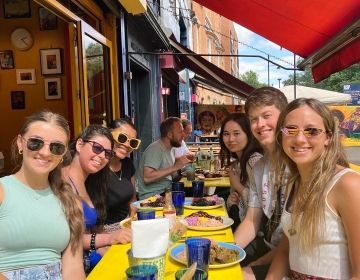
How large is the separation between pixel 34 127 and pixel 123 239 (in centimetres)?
81

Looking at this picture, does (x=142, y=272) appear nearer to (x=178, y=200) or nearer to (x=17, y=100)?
(x=178, y=200)

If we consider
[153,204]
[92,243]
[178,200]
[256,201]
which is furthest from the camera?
[153,204]

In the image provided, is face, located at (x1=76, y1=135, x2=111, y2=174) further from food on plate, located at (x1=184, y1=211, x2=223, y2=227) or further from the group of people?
food on plate, located at (x1=184, y1=211, x2=223, y2=227)

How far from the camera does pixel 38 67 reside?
18.9 ft

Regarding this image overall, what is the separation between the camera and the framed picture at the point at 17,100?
19.3 ft

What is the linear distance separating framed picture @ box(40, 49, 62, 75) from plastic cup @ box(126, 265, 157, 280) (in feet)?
15.8

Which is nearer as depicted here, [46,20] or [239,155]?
[239,155]

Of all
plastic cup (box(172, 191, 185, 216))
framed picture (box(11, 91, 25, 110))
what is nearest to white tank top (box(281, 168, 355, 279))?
plastic cup (box(172, 191, 185, 216))

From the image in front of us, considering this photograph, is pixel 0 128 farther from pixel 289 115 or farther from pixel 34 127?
pixel 289 115

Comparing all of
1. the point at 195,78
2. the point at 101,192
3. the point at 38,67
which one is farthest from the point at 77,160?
the point at 195,78

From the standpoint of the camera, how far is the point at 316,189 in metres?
1.71

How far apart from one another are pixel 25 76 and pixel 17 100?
40 cm

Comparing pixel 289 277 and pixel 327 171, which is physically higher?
pixel 327 171

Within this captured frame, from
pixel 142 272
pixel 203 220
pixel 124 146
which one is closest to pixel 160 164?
pixel 124 146
